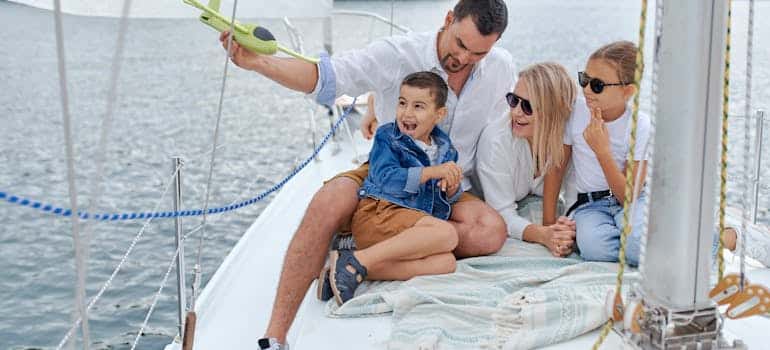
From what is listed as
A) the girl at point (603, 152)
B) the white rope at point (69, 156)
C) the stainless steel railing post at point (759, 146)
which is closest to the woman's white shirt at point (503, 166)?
the girl at point (603, 152)

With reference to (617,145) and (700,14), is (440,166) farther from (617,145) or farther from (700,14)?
(700,14)

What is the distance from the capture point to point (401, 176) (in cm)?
222

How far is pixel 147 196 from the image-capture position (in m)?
6.46

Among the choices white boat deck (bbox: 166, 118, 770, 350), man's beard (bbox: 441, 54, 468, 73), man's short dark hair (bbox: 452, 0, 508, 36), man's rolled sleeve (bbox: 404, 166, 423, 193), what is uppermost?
man's short dark hair (bbox: 452, 0, 508, 36)

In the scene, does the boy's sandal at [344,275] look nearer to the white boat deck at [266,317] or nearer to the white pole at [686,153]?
the white boat deck at [266,317]

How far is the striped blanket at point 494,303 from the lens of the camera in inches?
71.1

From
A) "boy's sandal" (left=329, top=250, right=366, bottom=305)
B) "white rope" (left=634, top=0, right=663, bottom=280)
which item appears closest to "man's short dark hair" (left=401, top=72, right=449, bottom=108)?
"boy's sandal" (left=329, top=250, right=366, bottom=305)

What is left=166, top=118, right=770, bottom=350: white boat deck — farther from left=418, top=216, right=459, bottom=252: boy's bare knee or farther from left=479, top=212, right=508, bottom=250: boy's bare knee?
left=479, top=212, right=508, bottom=250: boy's bare knee

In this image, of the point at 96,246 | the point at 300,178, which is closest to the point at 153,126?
the point at 96,246

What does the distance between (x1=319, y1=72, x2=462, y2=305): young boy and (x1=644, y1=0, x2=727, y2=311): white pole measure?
98 cm

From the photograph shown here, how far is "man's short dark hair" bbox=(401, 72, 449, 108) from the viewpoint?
2.28 metres

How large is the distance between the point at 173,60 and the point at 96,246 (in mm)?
11060

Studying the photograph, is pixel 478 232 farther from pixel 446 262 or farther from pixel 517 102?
pixel 517 102

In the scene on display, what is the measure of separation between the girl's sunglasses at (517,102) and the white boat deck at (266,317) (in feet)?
2.51
